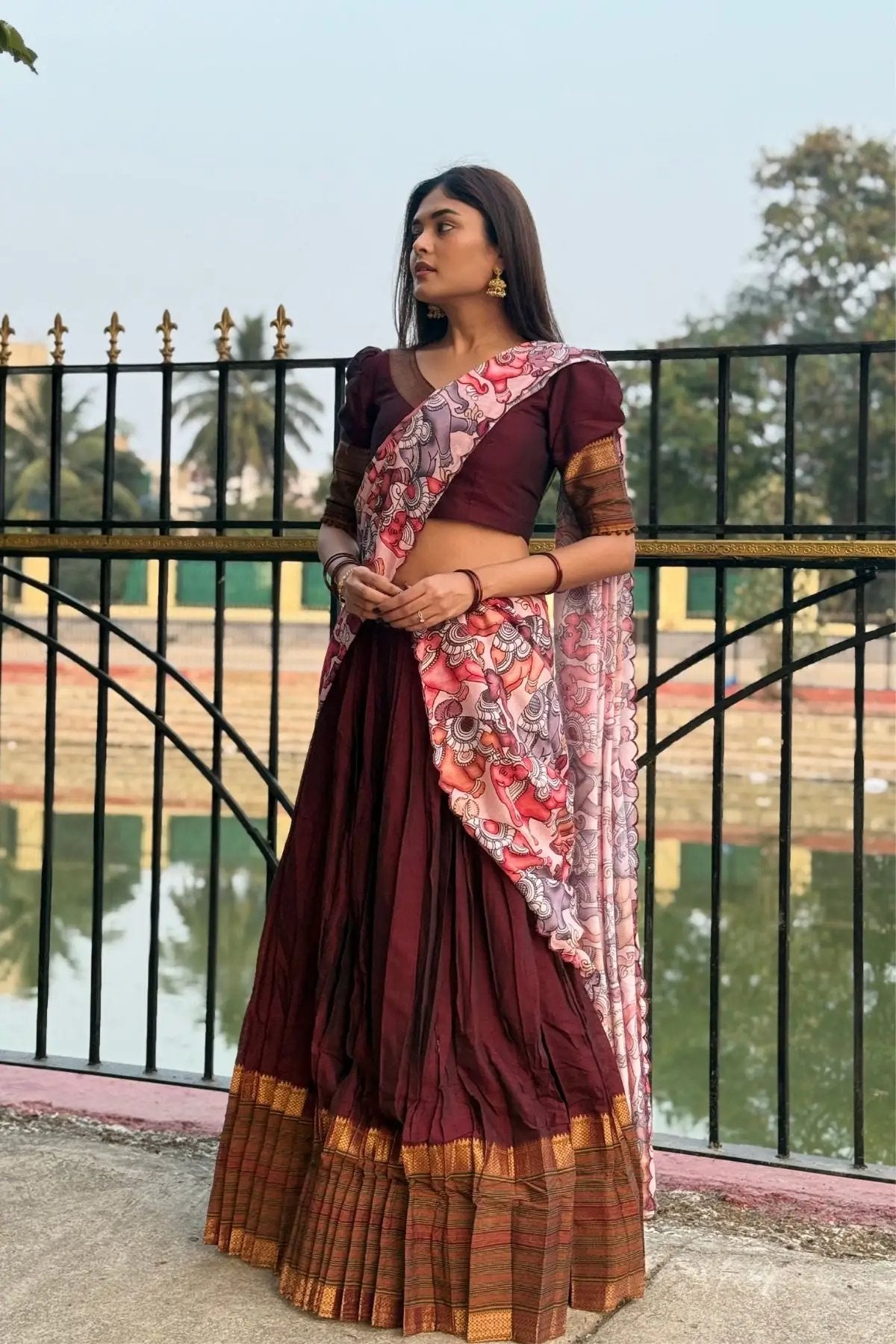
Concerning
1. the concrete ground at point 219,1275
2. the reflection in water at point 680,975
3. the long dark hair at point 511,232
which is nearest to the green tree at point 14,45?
the long dark hair at point 511,232

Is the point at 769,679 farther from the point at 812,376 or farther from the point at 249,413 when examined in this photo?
the point at 249,413

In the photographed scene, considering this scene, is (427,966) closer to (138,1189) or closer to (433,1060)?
(433,1060)

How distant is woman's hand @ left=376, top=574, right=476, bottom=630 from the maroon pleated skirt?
112 millimetres

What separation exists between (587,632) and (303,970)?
74cm

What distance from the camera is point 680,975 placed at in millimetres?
8750

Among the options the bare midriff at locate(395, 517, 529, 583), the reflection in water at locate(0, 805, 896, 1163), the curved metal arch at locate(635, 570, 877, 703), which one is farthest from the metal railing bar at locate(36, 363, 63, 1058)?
the reflection in water at locate(0, 805, 896, 1163)

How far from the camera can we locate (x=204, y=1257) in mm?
2400

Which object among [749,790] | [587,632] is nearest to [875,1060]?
[587,632]

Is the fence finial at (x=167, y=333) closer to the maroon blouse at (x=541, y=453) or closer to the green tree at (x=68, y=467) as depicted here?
the maroon blouse at (x=541, y=453)

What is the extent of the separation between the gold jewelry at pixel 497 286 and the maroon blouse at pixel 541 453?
175 millimetres

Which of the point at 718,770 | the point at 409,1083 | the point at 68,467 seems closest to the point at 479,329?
the point at 718,770

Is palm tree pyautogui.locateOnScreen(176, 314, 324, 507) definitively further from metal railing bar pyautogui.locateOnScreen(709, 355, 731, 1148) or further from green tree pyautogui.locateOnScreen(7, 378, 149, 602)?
metal railing bar pyautogui.locateOnScreen(709, 355, 731, 1148)

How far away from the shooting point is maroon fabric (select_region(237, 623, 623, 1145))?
2.19m

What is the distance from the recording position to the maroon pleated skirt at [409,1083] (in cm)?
213
